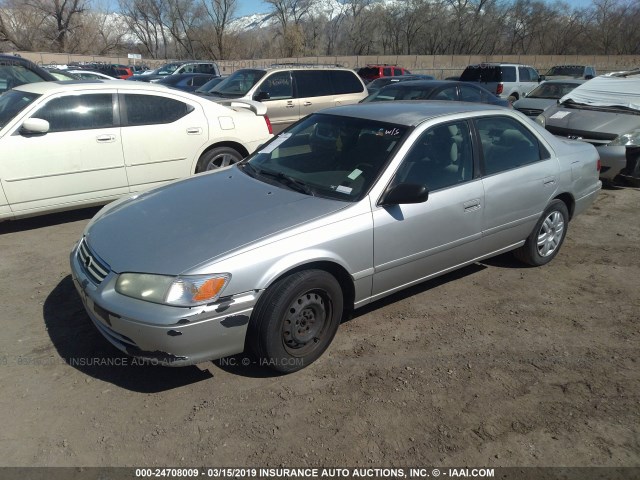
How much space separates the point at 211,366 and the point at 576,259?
390 cm

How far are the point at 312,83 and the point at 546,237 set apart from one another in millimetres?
7335

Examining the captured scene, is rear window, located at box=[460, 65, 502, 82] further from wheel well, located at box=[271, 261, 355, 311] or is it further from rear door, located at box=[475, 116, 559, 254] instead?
wheel well, located at box=[271, 261, 355, 311]

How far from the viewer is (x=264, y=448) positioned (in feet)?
8.46

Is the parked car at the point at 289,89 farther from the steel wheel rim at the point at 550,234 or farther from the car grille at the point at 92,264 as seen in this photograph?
the car grille at the point at 92,264

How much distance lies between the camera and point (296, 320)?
3049mm

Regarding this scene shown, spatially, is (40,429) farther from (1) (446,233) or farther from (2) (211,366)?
(1) (446,233)

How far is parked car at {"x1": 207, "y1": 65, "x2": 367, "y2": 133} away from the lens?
10344 mm

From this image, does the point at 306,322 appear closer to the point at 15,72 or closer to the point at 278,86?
the point at 278,86

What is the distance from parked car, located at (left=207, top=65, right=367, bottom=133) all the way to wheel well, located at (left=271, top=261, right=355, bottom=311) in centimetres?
730

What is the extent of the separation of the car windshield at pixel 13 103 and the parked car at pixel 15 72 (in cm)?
411

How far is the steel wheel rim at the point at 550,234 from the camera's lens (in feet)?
15.3

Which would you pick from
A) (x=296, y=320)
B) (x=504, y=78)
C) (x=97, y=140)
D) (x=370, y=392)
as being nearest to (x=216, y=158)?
(x=97, y=140)

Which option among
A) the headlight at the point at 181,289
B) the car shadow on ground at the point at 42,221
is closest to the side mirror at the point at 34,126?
the car shadow on ground at the point at 42,221

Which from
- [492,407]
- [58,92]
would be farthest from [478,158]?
[58,92]
